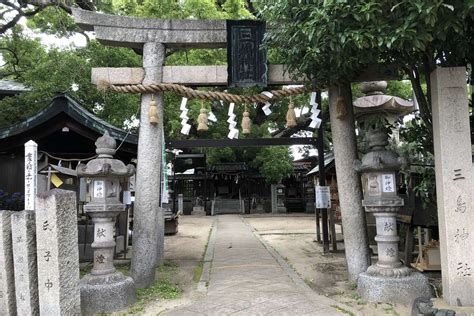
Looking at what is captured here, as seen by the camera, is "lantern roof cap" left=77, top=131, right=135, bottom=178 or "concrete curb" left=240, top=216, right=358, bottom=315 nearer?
"concrete curb" left=240, top=216, right=358, bottom=315

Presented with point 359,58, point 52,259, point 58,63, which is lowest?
point 52,259

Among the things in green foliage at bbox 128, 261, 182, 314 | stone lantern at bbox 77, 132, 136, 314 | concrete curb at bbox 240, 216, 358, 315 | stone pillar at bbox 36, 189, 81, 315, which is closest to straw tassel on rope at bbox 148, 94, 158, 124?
stone lantern at bbox 77, 132, 136, 314

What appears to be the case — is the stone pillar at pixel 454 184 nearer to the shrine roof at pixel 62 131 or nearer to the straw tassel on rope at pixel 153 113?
the straw tassel on rope at pixel 153 113

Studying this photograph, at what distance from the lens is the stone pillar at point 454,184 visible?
18.6 ft

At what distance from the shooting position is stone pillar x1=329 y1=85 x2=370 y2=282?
727 cm

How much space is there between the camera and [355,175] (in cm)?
739

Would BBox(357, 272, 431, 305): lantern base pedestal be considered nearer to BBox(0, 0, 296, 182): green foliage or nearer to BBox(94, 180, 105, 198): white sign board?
BBox(94, 180, 105, 198): white sign board

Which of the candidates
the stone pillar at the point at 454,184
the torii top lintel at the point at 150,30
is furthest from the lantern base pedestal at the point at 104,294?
the stone pillar at the point at 454,184

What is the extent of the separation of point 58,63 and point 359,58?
11.9 m

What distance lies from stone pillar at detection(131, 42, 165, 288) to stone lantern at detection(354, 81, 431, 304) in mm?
3727

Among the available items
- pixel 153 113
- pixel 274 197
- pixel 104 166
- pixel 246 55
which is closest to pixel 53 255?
pixel 104 166

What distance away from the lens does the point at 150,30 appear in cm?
761

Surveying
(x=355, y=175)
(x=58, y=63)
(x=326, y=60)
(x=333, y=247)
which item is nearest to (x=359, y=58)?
(x=326, y=60)

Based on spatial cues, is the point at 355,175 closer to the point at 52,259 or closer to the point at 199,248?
the point at 52,259
